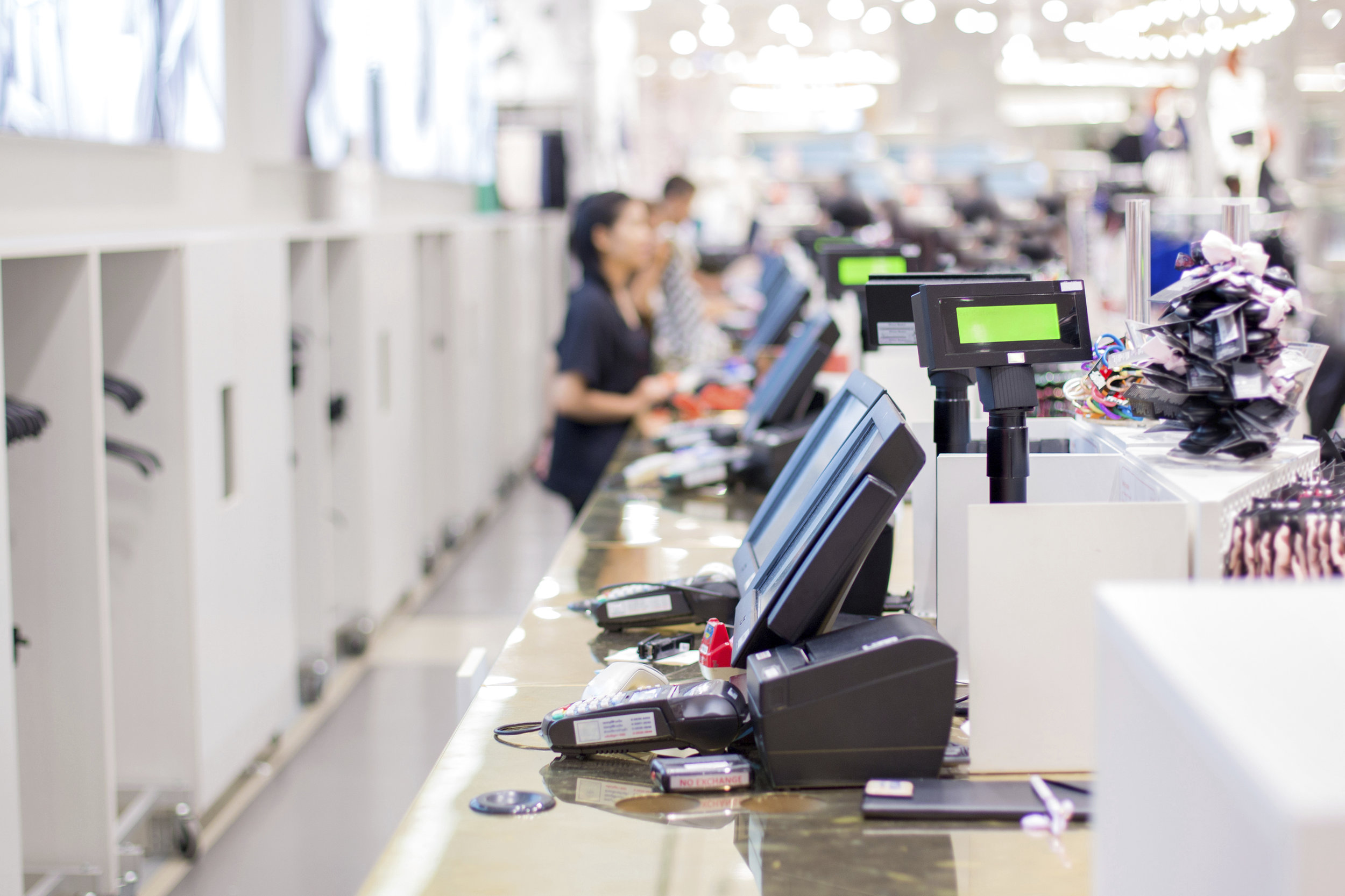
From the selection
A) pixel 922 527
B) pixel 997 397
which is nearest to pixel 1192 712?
pixel 997 397

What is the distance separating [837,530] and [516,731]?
1.60 ft

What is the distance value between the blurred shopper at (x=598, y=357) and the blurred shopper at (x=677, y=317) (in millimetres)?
1787

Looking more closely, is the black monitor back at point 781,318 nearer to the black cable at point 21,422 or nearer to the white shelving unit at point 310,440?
the white shelving unit at point 310,440

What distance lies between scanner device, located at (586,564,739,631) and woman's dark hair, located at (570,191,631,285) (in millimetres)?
2353

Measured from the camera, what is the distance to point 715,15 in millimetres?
15500

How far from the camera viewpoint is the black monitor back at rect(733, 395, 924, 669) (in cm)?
136

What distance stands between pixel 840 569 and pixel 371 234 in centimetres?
366

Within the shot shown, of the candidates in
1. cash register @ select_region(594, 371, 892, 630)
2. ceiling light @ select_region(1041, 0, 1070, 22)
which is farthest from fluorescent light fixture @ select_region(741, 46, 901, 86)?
cash register @ select_region(594, 371, 892, 630)

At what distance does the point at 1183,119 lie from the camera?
18.5 feet

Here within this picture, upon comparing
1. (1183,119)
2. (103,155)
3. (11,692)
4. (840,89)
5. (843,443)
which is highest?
(840,89)

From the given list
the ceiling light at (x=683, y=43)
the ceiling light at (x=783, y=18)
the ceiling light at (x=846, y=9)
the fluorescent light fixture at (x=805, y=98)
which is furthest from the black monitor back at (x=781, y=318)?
the fluorescent light fixture at (x=805, y=98)

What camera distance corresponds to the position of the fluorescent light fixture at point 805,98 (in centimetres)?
2148

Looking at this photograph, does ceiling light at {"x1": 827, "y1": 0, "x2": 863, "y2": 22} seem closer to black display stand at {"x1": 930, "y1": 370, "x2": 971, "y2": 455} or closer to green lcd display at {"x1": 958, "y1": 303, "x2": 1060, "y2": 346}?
black display stand at {"x1": 930, "y1": 370, "x2": 971, "y2": 455}

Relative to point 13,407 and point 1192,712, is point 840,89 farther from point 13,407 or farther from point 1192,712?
point 1192,712
